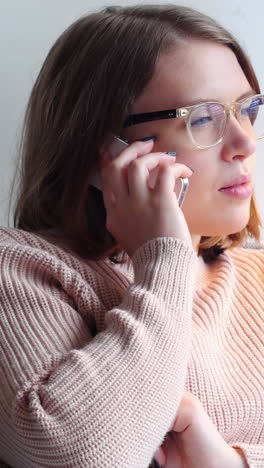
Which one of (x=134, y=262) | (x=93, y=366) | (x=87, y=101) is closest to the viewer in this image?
(x=93, y=366)

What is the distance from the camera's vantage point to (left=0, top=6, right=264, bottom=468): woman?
31.4 inches

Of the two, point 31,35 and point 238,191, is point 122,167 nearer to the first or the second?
point 238,191

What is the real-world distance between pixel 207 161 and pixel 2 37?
0.59 meters

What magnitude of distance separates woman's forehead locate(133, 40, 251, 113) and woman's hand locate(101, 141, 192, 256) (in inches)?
2.9

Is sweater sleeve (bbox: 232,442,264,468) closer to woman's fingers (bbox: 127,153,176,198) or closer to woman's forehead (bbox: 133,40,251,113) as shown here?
woman's fingers (bbox: 127,153,176,198)

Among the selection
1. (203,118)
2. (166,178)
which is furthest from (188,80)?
(166,178)

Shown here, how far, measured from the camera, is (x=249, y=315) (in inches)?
44.4

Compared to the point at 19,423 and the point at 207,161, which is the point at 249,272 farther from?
the point at 19,423

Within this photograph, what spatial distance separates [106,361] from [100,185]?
343 mm

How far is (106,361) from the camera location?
81 cm

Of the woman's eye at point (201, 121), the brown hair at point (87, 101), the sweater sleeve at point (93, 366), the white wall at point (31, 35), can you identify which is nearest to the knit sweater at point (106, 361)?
the sweater sleeve at point (93, 366)

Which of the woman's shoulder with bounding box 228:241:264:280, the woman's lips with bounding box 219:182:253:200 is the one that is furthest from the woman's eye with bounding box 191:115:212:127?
the woman's shoulder with bounding box 228:241:264:280

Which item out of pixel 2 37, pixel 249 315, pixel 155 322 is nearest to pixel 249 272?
pixel 249 315

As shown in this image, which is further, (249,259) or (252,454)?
(249,259)
